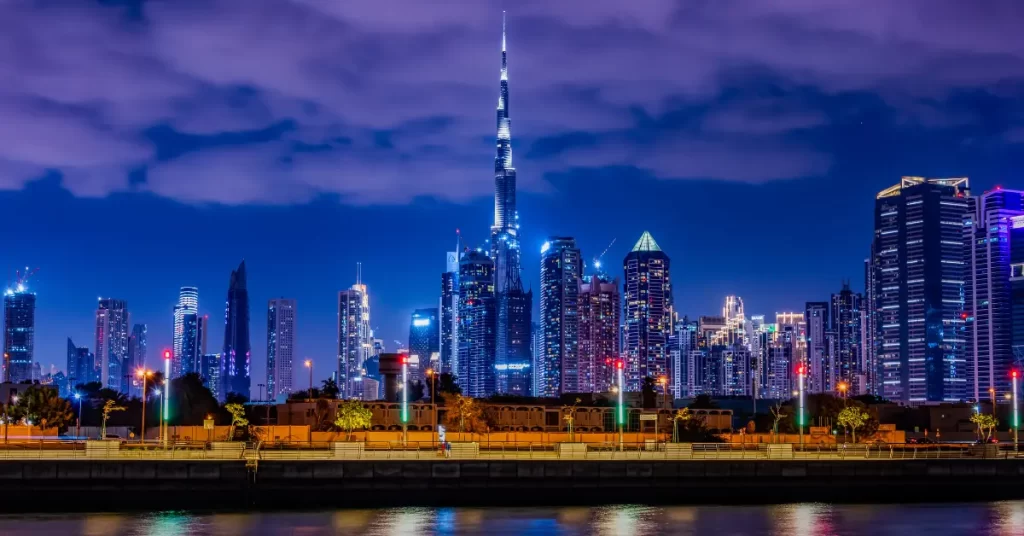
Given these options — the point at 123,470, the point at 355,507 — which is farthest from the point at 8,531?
the point at 355,507

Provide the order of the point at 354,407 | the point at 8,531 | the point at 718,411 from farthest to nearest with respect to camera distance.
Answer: the point at 718,411, the point at 354,407, the point at 8,531

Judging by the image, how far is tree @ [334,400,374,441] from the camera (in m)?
102

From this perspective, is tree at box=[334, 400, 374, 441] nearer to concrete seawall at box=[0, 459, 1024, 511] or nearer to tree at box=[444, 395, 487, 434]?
tree at box=[444, 395, 487, 434]

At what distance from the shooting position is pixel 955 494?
81.6 metres

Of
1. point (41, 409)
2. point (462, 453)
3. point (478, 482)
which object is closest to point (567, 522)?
point (478, 482)

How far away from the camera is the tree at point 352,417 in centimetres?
10162

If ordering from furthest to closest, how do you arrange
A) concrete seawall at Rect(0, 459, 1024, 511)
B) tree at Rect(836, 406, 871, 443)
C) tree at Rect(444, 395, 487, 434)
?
tree at Rect(836, 406, 871, 443), tree at Rect(444, 395, 487, 434), concrete seawall at Rect(0, 459, 1024, 511)

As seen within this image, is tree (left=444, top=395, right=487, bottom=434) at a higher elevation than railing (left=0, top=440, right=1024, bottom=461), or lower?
higher

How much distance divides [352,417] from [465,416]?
34.2 feet

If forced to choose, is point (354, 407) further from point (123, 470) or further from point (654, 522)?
point (654, 522)

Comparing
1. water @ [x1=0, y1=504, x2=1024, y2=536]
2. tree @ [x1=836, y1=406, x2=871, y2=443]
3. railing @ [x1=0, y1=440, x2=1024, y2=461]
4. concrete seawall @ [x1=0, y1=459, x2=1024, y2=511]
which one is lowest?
water @ [x1=0, y1=504, x2=1024, y2=536]

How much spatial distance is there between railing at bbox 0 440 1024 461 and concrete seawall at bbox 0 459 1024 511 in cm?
152

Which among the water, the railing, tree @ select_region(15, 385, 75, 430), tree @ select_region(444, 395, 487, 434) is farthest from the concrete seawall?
tree @ select_region(15, 385, 75, 430)

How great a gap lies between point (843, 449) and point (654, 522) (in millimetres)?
27750
